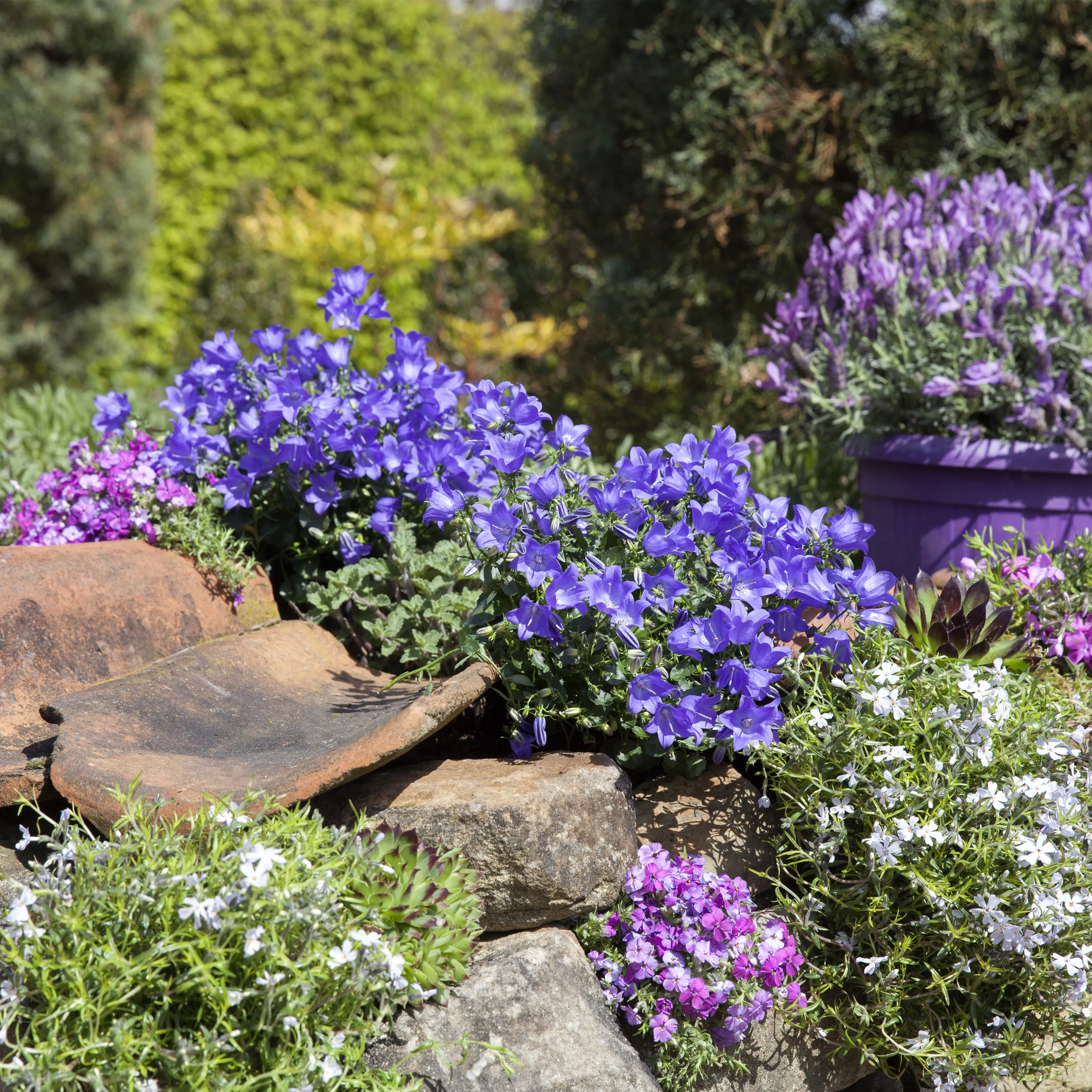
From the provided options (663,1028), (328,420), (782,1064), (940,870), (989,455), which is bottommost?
(782,1064)

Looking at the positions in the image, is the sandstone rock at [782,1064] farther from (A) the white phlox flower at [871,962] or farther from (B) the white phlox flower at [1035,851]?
(B) the white phlox flower at [1035,851]

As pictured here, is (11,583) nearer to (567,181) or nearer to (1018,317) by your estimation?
(1018,317)

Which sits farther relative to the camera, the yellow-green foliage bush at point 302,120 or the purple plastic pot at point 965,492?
the yellow-green foliage bush at point 302,120

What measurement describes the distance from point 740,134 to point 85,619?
3.17 meters

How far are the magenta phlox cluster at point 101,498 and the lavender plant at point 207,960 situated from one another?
3.65ft

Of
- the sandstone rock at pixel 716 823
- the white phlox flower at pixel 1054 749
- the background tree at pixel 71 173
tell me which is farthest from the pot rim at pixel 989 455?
the background tree at pixel 71 173

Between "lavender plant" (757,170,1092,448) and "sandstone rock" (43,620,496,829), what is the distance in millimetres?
1498

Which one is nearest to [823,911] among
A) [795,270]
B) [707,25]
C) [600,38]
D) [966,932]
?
[966,932]

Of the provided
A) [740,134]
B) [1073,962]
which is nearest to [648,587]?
[1073,962]

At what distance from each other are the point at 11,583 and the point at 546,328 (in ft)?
14.8

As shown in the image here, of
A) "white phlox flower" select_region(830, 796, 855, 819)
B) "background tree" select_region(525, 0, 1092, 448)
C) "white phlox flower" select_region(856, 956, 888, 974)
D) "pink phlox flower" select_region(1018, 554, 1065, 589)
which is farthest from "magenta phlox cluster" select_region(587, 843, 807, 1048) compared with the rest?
"background tree" select_region(525, 0, 1092, 448)

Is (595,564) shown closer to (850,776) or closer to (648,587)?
(648,587)

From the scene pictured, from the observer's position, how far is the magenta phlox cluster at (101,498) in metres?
2.58

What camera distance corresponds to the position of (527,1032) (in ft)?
5.59
